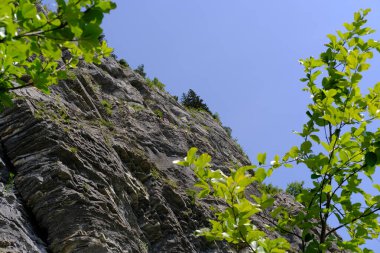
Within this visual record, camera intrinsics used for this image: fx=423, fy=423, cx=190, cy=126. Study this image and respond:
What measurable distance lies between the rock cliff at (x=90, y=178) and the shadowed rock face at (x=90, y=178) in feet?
0.08

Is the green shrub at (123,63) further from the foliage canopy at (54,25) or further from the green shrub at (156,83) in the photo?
the foliage canopy at (54,25)

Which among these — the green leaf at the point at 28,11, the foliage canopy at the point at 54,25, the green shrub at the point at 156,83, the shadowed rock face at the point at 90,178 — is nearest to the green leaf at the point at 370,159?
the foliage canopy at the point at 54,25

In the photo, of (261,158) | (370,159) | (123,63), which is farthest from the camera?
(123,63)

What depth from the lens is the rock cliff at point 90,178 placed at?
851cm

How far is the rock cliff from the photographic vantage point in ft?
27.9

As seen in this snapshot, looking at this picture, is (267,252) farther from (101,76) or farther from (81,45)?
(101,76)

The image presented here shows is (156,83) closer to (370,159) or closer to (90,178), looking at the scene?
(90,178)

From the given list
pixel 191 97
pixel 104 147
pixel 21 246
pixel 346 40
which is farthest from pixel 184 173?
pixel 191 97

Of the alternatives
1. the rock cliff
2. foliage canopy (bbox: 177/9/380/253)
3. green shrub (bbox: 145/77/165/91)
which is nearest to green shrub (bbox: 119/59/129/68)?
green shrub (bbox: 145/77/165/91)

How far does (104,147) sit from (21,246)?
4920 millimetres

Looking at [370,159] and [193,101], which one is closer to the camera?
[370,159]

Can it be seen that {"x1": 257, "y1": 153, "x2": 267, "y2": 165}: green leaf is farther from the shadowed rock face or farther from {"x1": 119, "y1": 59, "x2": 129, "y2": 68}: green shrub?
{"x1": 119, "y1": 59, "x2": 129, "y2": 68}: green shrub

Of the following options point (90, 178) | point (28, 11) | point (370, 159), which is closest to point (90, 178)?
point (90, 178)

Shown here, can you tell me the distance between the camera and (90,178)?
10.3 m
